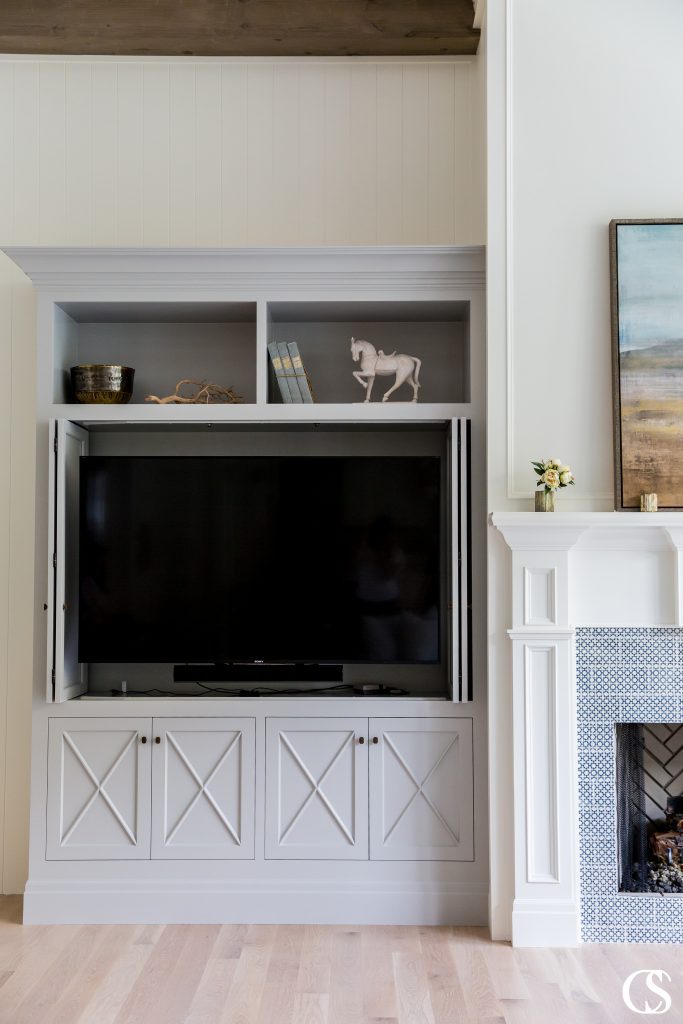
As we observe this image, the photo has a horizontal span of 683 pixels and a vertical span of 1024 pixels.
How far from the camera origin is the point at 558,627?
3.03m

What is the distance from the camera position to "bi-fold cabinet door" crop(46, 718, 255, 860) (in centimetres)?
319

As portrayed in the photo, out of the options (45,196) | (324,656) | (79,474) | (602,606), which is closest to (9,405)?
(79,474)

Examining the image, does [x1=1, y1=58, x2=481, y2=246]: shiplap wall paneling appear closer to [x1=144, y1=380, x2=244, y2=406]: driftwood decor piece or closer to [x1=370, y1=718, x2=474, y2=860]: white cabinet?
[x1=144, y1=380, x2=244, y2=406]: driftwood decor piece

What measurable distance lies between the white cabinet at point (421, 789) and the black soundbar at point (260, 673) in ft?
1.04

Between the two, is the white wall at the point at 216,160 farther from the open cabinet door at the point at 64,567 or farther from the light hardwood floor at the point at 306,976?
the light hardwood floor at the point at 306,976

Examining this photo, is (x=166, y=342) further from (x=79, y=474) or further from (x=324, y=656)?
(x=324, y=656)

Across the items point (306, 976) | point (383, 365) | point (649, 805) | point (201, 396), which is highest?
point (383, 365)

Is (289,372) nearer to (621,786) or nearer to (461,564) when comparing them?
(461,564)

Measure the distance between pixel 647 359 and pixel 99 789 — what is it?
2.51 m

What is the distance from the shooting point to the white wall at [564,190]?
3139 mm

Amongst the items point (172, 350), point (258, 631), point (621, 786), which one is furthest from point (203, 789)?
point (172, 350)

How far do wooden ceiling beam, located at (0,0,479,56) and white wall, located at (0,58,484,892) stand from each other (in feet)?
0.37

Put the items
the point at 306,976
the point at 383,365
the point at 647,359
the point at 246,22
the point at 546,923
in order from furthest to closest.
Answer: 1. the point at 246,22
2. the point at 383,365
3. the point at 647,359
4. the point at 546,923
5. the point at 306,976

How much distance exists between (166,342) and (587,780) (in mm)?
2334
